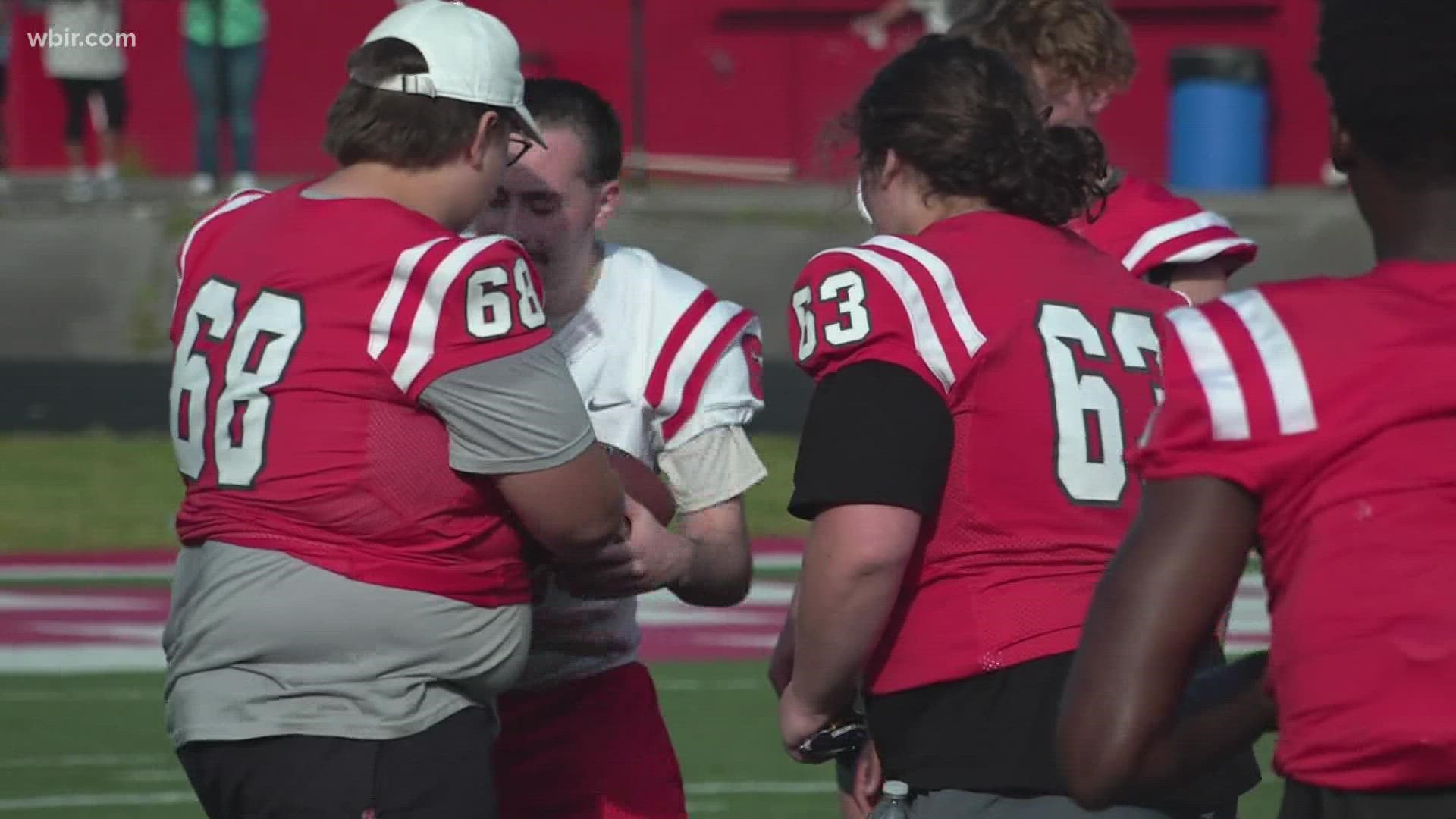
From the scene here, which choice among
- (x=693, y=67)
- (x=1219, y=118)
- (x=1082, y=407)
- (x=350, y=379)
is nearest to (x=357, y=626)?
(x=350, y=379)

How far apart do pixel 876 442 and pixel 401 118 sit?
0.76 m

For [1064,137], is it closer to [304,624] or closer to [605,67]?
[304,624]

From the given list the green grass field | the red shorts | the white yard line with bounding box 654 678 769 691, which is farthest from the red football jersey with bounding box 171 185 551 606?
the white yard line with bounding box 654 678 769 691

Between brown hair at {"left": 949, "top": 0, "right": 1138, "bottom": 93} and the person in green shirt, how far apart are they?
1244cm

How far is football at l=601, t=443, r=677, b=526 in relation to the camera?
3527 millimetres

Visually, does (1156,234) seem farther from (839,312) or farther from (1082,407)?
(839,312)

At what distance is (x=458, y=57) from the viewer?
312 cm

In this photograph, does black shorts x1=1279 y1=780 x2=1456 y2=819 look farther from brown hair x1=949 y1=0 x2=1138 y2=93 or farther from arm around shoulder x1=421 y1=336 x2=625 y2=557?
brown hair x1=949 y1=0 x2=1138 y2=93

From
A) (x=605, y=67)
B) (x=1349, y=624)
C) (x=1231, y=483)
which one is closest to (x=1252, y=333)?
(x=1231, y=483)

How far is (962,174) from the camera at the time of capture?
3141 millimetres

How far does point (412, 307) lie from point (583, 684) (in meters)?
1.05

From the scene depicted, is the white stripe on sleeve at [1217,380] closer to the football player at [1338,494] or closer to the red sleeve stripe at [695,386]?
the football player at [1338,494]

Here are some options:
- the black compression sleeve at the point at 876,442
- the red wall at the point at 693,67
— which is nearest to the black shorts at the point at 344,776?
the black compression sleeve at the point at 876,442

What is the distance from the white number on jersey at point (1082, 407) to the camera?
3.04 m
